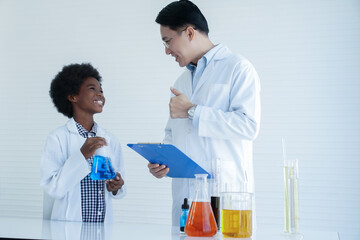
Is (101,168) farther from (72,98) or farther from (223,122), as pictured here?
(72,98)

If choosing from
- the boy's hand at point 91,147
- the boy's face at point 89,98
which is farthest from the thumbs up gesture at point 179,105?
the boy's face at point 89,98

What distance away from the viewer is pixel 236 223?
1.22 meters

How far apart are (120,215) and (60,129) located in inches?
66.6

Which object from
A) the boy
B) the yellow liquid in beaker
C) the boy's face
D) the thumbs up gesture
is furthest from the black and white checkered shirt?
the yellow liquid in beaker

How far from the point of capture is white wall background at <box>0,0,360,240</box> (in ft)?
11.2

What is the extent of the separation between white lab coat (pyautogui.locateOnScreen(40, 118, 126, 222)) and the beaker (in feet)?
3.73

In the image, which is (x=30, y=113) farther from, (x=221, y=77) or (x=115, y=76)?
(x=221, y=77)

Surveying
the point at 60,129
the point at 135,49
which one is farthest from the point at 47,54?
the point at 60,129

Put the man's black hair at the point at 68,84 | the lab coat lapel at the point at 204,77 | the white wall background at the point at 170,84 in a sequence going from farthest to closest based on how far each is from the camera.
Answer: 1. the white wall background at the point at 170,84
2. the man's black hair at the point at 68,84
3. the lab coat lapel at the point at 204,77

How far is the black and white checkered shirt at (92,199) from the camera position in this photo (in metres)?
2.24

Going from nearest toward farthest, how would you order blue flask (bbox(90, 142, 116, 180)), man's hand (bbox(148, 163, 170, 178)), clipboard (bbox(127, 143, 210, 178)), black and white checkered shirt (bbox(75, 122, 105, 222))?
1. clipboard (bbox(127, 143, 210, 178))
2. man's hand (bbox(148, 163, 170, 178))
3. blue flask (bbox(90, 142, 116, 180))
4. black and white checkered shirt (bbox(75, 122, 105, 222))

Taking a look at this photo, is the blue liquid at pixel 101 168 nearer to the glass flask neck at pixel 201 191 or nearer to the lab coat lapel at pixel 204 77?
the lab coat lapel at pixel 204 77

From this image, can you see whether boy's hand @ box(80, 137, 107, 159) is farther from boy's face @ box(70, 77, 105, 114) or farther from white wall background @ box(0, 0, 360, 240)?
white wall background @ box(0, 0, 360, 240)

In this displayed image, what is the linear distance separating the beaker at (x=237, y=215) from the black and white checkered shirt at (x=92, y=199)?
120cm
